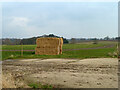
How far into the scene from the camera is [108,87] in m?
5.52

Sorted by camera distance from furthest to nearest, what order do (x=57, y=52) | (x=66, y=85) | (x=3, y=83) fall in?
(x=57, y=52)
(x=66, y=85)
(x=3, y=83)

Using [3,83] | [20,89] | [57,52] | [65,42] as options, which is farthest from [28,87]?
[65,42]

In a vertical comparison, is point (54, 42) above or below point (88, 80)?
above

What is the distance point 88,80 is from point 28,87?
93.7 inches

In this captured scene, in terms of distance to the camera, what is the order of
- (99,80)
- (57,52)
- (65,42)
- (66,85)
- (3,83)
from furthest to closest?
(65,42) < (57,52) < (99,80) < (66,85) < (3,83)

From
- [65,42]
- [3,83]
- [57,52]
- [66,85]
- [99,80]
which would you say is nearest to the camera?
[3,83]

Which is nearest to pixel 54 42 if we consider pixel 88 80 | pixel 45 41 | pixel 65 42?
pixel 45 41

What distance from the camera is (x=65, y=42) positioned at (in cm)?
4962

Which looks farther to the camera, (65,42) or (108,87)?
(65,42)

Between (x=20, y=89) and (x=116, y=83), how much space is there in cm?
346

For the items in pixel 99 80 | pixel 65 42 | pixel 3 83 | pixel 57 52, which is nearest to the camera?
pixel 3 83

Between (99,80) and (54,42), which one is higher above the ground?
(54,42)

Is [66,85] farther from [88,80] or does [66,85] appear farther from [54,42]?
[54,42]

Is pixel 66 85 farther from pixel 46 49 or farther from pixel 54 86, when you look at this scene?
pixel 46 49
